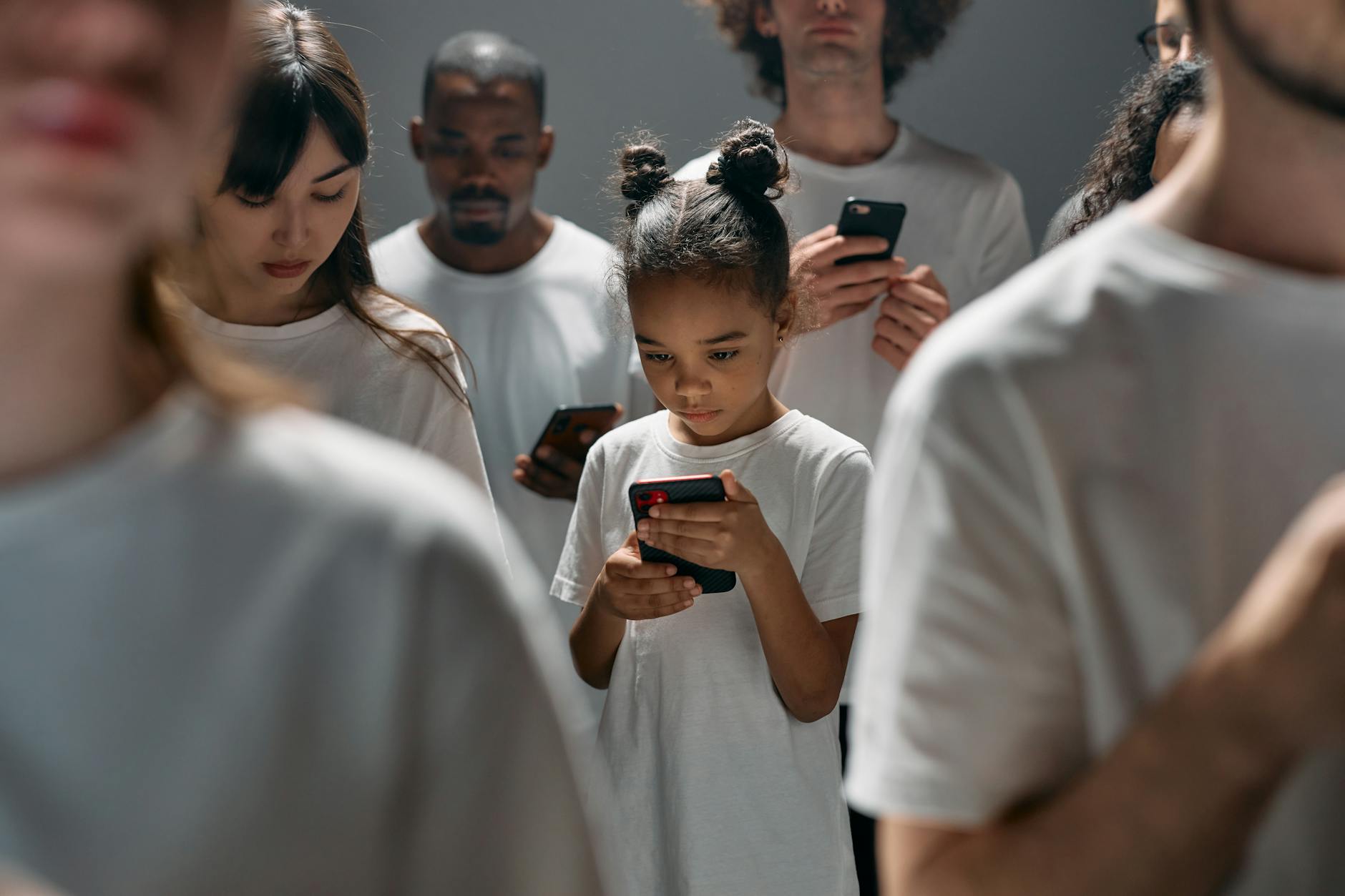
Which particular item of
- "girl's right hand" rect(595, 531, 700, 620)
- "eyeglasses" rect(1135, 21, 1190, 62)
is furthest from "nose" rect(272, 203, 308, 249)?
"eyeglasses" rect(1135, 21, 1190, 62)

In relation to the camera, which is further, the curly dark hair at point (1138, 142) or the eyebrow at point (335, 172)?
the curly dark hair at point (1138, 142)

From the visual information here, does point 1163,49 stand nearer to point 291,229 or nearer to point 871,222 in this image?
point 871,222

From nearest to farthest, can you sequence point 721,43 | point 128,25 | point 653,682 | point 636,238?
1. point 128,25
2. point 653,682
3. point 636,238
4. point 721,43

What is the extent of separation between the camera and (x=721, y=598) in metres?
1.60

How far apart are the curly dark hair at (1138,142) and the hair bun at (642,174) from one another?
641 millimetres

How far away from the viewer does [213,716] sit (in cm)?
57

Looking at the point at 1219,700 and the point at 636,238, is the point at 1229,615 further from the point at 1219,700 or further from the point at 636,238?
the point at 636,238

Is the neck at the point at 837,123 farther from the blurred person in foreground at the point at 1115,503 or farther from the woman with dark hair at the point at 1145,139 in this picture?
the blurred person in foreground at the point at 1115,503

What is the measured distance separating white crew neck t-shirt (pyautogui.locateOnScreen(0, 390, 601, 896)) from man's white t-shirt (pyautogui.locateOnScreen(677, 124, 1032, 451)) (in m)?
1.65

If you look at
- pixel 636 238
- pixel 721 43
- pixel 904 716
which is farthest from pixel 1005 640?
Result: pixel 721 43

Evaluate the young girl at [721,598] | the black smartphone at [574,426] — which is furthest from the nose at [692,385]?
the black smartphone at [574,426]

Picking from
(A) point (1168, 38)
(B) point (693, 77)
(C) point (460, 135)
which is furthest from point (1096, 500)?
(B) point (693, 77)

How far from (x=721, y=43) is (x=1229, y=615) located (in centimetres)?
338

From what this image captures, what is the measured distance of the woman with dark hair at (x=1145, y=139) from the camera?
6.00 feet
